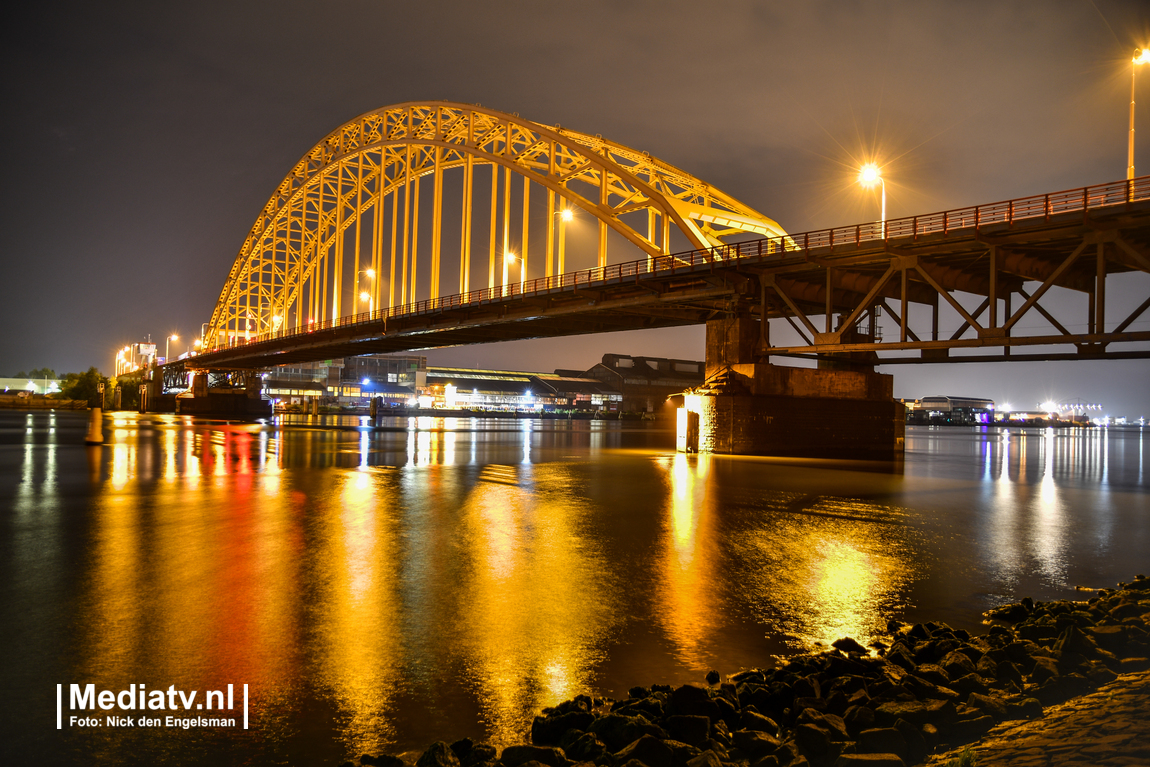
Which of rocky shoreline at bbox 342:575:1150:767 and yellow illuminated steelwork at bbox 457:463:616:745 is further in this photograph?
yellow illuminated steelwork at bbox 457:463:616:745

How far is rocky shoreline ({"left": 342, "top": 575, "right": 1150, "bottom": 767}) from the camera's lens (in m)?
4.34

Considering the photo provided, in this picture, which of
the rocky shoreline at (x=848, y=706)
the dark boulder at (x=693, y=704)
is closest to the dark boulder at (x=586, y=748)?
the rocky shoreline at (x=848, y=706)

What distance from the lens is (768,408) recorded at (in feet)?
113

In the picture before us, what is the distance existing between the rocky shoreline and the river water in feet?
1.51

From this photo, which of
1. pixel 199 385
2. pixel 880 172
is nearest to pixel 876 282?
pixel 880 172

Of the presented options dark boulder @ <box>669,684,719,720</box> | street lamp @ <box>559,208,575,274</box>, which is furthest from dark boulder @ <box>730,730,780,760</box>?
street lamp @ <box>559,208,575,274</box>

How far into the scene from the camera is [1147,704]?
4766 millimetres

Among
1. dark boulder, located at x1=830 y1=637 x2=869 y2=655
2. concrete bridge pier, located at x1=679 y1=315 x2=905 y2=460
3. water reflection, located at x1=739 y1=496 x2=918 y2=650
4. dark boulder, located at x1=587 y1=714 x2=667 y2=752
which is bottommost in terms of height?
water reflection, located at x1=739 y1=496 x2=918 y2=650

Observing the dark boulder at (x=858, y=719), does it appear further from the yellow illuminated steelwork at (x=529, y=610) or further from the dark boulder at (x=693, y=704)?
the yellow illuminated steelwork at (x=529, y=610)

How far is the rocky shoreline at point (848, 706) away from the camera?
434 cm

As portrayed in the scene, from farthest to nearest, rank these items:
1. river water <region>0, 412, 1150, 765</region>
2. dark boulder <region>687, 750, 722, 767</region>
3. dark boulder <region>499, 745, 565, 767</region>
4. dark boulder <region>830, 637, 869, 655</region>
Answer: dark boulder <region>830, 637, 869, 655</region> < river water <region>0, 412, 1150, 765</region> < dark boulder <region>499, 745, 565, 767</region> < dark boulder <region>687, 750, 722, 767</region>

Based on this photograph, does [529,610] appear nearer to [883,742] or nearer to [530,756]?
[530,756]

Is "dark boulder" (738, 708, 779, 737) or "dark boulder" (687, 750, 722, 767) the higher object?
"dark boulder" (687, 750, 722, 767)

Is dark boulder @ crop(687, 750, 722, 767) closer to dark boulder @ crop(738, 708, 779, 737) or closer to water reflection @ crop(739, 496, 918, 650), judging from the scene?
dark boulder @ crop(738, 708, 779, 737)
